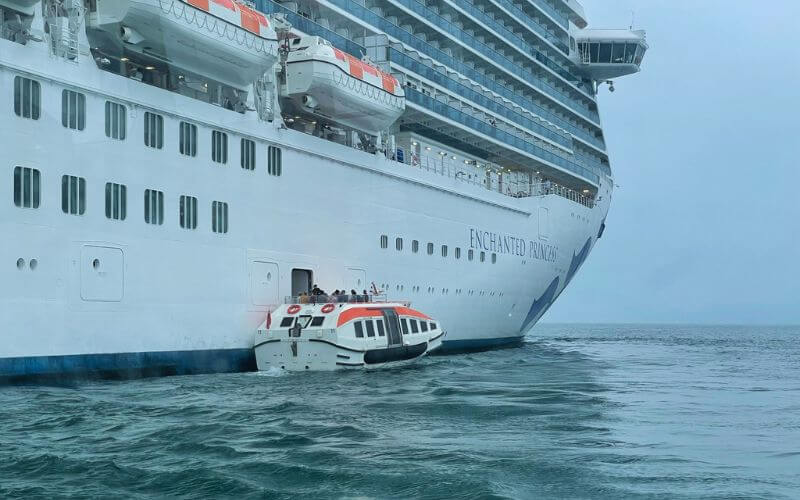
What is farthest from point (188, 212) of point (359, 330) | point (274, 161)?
point (359, 330)

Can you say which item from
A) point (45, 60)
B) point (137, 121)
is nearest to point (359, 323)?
point (137, 121)

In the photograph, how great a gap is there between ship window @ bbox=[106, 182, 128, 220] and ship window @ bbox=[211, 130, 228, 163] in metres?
2.98

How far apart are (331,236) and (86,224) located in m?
8.45

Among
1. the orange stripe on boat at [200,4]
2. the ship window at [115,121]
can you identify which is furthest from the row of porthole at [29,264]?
the orange stripe on boat at [200,4]

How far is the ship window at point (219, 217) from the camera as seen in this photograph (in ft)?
70.5

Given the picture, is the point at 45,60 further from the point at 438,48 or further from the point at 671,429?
the point at 438,48

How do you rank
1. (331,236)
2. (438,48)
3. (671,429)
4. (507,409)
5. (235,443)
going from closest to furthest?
(235,443) < (671,429) < (507,409) < (331,236) < (438,48)

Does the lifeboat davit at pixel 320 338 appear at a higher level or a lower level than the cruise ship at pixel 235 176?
lower

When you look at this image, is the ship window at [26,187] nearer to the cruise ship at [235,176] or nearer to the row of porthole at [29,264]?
the cruise ship at [235,176]

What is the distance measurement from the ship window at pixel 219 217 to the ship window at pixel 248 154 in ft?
4.34

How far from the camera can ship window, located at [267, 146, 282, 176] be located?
920 inches

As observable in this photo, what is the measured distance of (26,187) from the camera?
1719 cm

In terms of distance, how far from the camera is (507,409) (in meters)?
15.8

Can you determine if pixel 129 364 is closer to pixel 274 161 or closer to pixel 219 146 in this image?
pixel 219 146
